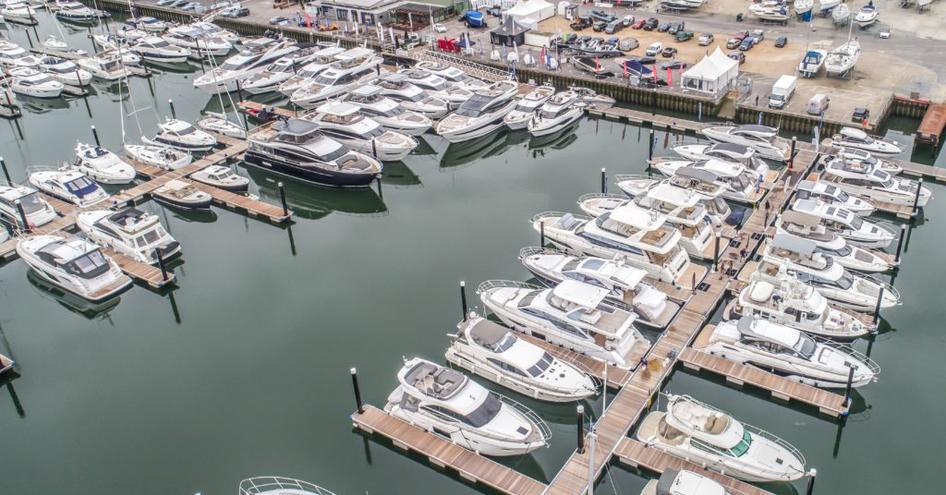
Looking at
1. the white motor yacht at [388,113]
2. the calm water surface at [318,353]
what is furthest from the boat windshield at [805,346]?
the white motor yacht at [388,113]

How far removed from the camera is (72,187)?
45688mm

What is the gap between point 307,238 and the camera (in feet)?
143

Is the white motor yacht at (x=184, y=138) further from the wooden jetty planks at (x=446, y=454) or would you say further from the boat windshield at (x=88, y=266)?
the wooden jetty planks at (x=446, y=454)

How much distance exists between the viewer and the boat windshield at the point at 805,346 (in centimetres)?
2989

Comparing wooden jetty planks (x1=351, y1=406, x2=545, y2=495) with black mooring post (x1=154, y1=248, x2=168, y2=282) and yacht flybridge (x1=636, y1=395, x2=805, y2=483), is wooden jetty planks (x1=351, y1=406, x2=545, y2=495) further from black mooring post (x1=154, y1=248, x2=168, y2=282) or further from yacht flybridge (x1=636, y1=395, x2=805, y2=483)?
black mooring post (x1=154, y1=248, x2=168, y2=282)

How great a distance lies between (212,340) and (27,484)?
968cm

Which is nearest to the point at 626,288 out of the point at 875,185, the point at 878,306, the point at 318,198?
the point at 878,306

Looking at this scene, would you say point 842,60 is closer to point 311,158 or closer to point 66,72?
point 311,158

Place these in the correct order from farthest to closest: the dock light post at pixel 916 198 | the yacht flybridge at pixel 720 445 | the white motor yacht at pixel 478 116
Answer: the white motor yacht at pixel 478 116 < the dock light post at pixel 916 198 < the yacht flybridge at pixel 720 445

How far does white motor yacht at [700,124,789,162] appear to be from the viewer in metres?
47.3

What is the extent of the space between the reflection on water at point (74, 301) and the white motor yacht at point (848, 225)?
35740mm

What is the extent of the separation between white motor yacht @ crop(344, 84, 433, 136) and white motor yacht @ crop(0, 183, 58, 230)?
2116cm

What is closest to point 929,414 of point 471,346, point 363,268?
point 471,346

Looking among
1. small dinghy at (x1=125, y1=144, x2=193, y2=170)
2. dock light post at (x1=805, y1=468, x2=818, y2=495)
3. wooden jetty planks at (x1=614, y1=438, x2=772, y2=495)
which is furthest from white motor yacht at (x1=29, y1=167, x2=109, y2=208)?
dock light post at (x1=805, y1=468, x2=818, y2=495)
